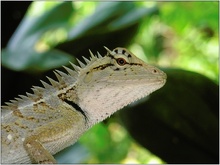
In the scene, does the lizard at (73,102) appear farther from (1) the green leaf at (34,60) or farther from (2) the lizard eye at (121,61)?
(1) the green leaf at (34,60)

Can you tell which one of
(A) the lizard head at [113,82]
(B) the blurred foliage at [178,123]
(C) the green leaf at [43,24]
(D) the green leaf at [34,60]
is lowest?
(B) the blurred foliage at [178,123]

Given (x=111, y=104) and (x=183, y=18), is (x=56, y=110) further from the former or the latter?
(x=183, y=18)

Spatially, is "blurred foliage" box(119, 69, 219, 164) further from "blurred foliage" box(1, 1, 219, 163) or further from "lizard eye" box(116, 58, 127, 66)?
"lizard eye" box(116, 58, 127, 66)

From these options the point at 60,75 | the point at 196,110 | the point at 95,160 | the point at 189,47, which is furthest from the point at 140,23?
the point at 189,47

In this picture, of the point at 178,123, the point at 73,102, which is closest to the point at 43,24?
the point at 178,123

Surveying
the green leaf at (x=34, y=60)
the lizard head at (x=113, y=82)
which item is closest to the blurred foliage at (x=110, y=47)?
the green leaf at (x=34, y=60)

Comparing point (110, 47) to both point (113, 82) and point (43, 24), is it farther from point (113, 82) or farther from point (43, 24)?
point (113, 82)
